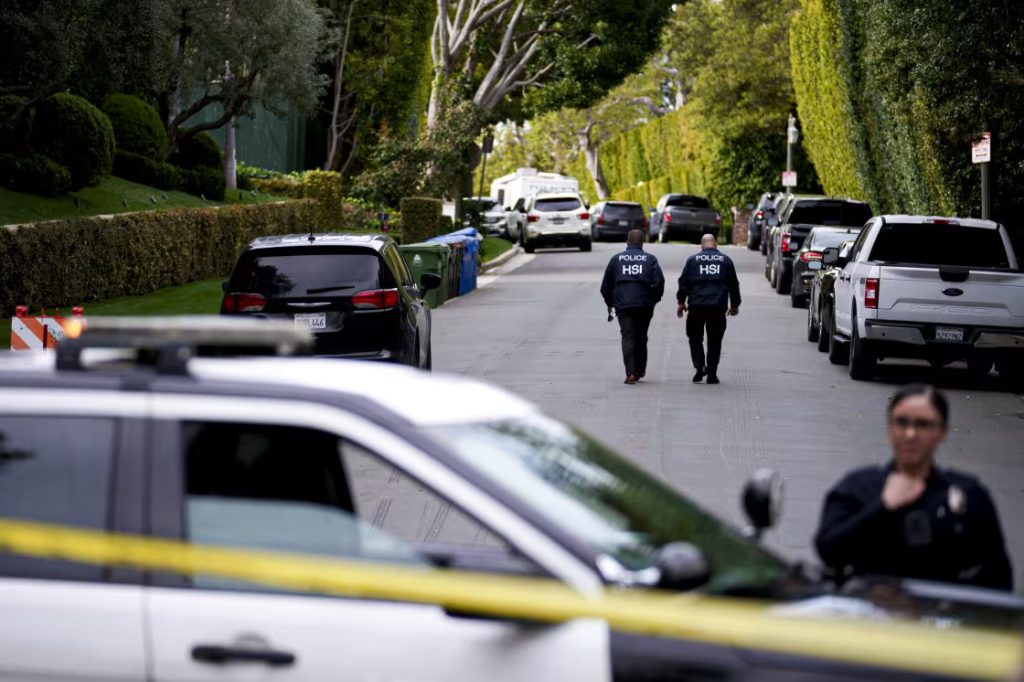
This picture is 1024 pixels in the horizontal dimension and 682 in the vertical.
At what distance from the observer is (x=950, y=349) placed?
750 inches

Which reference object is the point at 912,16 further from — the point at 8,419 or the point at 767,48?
the point at 767,48

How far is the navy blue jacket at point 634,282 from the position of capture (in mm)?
19141

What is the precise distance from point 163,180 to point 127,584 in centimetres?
3238

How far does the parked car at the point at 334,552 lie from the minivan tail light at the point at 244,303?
11.2m

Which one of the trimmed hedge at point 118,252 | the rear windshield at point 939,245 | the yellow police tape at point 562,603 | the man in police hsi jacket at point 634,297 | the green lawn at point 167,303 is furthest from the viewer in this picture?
the green lawn at point 167,303

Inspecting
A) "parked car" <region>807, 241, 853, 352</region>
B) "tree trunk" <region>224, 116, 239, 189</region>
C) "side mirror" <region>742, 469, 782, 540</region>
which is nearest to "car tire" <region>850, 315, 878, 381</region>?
"parked car" <region>807, 241, 853, 352</region>

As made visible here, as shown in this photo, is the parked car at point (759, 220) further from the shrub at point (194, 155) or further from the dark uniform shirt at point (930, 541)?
the dark uniform shirt at point (930, 541)

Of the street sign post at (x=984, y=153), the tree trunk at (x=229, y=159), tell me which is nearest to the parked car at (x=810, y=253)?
the street sign post at (x=984, y=153)

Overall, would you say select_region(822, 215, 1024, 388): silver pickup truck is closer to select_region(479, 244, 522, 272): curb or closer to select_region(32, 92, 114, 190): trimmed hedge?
select_region(32, 92, 114, 190): trimmed hedge

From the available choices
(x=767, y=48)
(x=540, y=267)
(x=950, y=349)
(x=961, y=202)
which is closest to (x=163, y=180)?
(x=540, y=267)

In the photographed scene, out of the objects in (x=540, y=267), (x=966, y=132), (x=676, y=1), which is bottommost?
(x=540, y=267)

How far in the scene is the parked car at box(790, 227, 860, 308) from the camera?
3022 centimetres

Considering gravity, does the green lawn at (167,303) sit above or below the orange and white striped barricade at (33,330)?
below

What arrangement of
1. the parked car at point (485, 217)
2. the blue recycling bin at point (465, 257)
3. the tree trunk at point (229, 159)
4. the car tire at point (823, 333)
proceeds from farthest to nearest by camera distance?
the parked car at point (485, 217), the tree trunk at point (229, 159), the blue recycling bin at point (465, 257), the car tire at point (823, 333)
